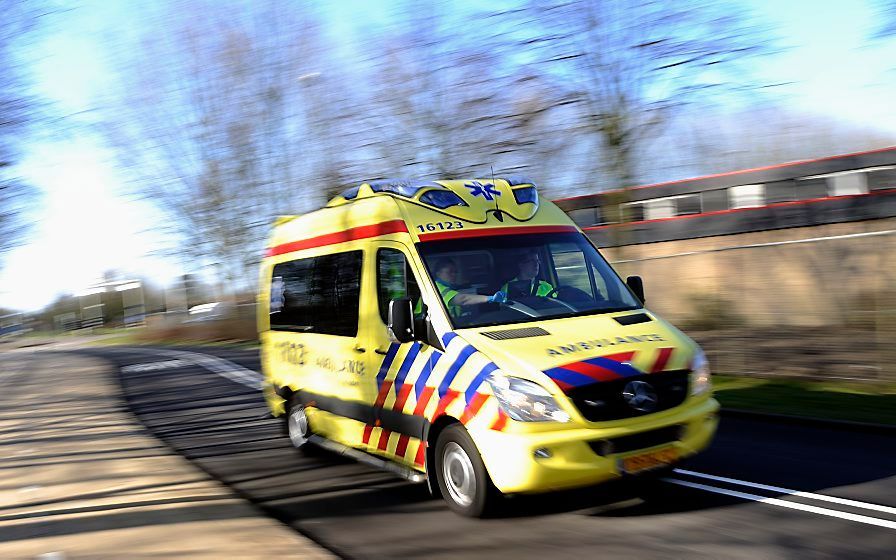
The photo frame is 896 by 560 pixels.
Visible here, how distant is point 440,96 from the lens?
64.5 ft

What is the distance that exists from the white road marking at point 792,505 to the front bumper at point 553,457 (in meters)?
0.99

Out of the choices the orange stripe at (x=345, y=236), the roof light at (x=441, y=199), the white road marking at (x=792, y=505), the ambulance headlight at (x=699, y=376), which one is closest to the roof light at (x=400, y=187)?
the roof light at (x=441, y=199)

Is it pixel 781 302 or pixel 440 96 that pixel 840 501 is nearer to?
pixel 781 302

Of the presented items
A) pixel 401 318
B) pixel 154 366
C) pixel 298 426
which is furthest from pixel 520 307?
pixel 154 366

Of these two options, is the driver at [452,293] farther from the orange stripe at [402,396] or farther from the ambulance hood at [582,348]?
the orange stripe at [402,396]

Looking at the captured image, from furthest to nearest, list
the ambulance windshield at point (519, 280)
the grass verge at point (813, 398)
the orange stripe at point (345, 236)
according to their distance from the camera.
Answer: the grass verge at point (813, 398)
the orange stripe at point (345, 236)
the ambulance windshield at point (519, 280)

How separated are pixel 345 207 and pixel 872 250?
25.1 feet

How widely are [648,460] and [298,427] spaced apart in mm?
4630

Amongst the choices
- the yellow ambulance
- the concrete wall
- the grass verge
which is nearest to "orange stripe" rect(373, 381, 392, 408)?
the yellow ambulance

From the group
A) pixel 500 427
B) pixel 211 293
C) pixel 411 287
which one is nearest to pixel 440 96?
pixel 411 287

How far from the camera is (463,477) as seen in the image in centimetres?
615

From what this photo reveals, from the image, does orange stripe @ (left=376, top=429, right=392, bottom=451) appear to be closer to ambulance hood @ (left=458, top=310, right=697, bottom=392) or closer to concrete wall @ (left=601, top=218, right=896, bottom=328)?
ambulance hood @ (left=458, top=310, right=697, bottom=392)

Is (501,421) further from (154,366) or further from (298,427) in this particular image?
Result: (154,366)

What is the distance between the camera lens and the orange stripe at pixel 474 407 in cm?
584
